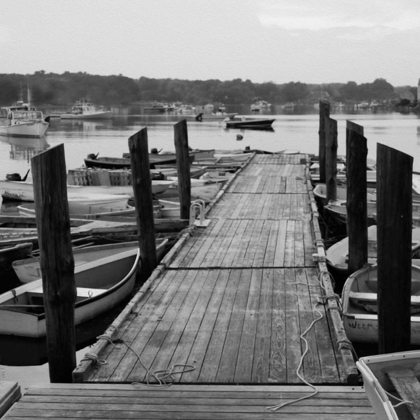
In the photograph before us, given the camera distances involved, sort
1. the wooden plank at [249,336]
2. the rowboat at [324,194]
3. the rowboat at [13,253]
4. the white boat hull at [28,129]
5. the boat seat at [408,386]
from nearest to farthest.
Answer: the boat seat at [408,386] → the wooden plank at [249,336] → the rowboat at [13,253] → the rowboat at [324,194] → the white boat hull at [28,129]

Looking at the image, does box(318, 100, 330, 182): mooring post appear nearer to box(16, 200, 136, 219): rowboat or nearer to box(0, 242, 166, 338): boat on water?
box(16, 200, 136, 219): rowboat

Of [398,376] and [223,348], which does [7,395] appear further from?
[398,376]

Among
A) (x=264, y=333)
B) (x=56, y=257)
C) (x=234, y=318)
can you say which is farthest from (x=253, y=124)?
(x=56, y=257)

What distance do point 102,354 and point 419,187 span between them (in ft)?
50.5

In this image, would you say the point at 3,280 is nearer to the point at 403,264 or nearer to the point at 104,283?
the point at 104,283

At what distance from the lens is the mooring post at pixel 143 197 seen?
37.8ft

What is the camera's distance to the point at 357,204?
1087 centimetres

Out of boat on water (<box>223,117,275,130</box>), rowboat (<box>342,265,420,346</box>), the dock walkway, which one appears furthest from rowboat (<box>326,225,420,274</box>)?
boat on water (<box>223,117,275,130</box>)

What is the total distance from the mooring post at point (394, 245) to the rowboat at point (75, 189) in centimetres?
1402

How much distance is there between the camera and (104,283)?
461 inches

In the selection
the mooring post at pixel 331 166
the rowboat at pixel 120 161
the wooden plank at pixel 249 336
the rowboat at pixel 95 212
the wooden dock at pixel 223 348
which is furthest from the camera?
the rowboat at pixel 120 161

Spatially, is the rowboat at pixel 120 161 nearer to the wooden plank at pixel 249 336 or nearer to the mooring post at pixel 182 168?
the mooring post at pixel 182 168

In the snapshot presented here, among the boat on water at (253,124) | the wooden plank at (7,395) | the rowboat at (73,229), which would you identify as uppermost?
the wooden plank at (7,395)

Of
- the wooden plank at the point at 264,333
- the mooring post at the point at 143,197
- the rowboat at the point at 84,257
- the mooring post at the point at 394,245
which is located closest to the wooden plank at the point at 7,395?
the wooden plank at the point at 264,333
